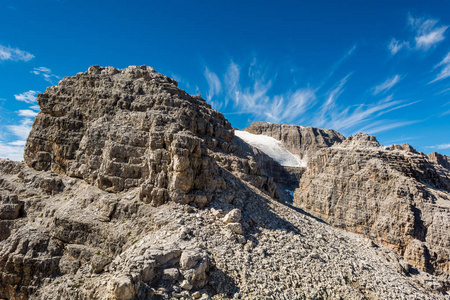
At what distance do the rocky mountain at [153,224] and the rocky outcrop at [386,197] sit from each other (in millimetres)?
480

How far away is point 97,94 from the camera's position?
105ft

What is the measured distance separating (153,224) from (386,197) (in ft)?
164

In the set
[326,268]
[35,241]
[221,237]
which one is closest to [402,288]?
[326,268]

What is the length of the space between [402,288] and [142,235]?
20.5 metres

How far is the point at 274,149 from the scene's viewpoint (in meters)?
124

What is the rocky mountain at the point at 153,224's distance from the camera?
15.1m

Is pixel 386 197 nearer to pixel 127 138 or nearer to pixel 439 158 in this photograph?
pixel 127 138

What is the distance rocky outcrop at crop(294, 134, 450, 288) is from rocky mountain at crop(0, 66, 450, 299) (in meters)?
0.48

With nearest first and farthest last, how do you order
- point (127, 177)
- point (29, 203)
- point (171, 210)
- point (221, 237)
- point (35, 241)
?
point (221, 237) → point (171, 210) → point (35, 241) → point (127, 177) → point (29, 203)

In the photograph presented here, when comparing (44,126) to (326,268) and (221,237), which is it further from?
(326,268)

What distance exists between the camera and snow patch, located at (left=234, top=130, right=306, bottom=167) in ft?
388

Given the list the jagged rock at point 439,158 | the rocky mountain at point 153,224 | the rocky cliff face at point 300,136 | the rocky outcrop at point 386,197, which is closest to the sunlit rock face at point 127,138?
the rocky mountain at point 153,224

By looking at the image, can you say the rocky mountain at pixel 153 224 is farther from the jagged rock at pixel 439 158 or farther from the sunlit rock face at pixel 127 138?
the jagged rock at pixel 439 158

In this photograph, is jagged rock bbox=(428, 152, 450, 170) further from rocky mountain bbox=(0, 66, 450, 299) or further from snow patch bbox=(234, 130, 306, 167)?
rocky mountain bbox=(0, 66, 450, 299)
